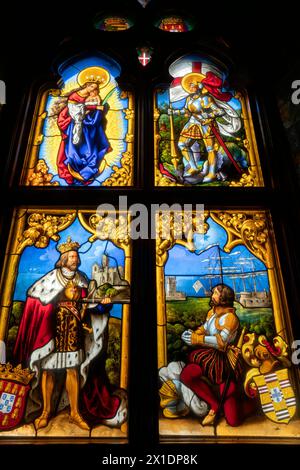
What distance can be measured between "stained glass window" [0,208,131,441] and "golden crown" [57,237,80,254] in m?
0.01

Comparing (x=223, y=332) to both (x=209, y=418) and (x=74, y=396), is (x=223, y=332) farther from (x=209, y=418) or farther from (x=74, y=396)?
(x=74, y=396)

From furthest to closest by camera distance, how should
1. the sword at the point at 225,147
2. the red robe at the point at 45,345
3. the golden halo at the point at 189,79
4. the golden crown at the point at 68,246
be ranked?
1. the golden halo at the point at 189,79
2. the sword at the point at 225,147
3. the golden crown at the point at 68,246
4. the red robe at the point at 45,345

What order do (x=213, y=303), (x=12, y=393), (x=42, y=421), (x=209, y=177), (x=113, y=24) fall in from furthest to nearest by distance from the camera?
(x=113, y=24) < (x=209, y=177) < (x=213, y=303) < (x=12, y=393) < (x=42, y=421)

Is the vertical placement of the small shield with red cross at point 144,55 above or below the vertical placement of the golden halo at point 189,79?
above

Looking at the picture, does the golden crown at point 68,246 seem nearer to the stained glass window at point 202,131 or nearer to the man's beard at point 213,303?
the stained glass window at point 202,131

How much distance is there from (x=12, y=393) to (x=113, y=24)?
171 inches

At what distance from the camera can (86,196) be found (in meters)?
3.96

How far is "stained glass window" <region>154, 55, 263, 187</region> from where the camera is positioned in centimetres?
424

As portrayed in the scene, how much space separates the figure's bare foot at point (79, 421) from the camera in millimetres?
2922

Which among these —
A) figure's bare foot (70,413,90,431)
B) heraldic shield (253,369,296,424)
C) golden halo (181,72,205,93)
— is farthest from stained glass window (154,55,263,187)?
figure's bare foot (70,413,90,431)

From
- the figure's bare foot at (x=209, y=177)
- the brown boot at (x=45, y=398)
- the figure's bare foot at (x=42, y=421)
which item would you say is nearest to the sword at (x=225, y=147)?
the figure's bare foot at (x=209, y=177)

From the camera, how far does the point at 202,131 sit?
15.2 ft

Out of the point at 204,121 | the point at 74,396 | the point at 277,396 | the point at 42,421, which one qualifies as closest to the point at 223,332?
the point at 277,396

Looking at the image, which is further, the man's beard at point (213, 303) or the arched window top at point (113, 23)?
the arched window top at point (113, 23)
